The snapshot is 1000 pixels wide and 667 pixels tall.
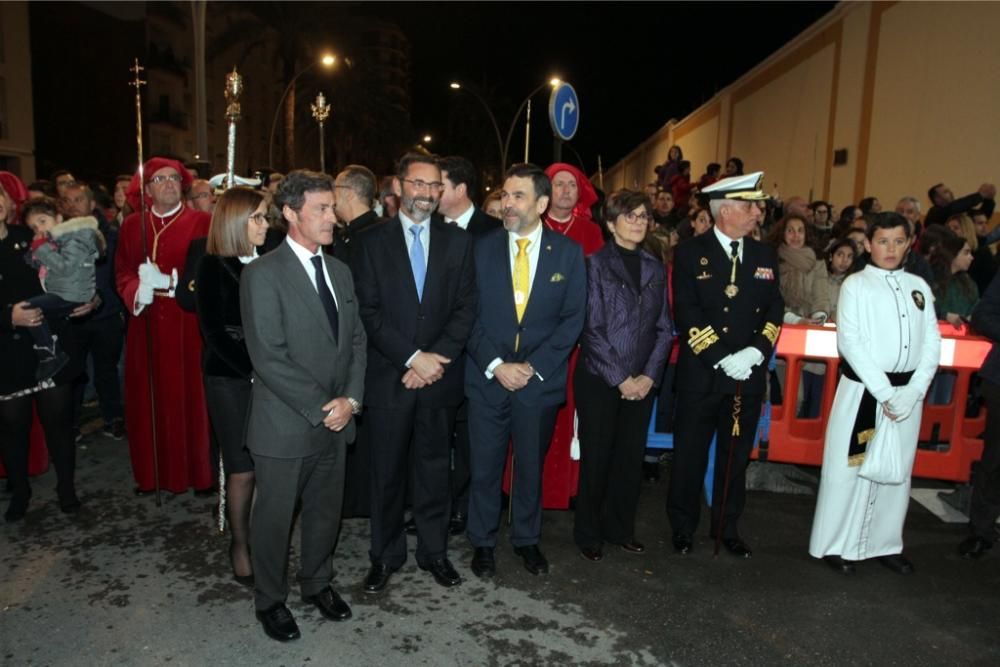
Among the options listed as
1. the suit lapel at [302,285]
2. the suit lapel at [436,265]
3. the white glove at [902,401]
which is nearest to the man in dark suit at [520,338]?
the suit lapel at [436,265]

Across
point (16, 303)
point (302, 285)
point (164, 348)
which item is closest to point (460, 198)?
point (302, 285)

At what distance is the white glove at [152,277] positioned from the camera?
16.8 ft

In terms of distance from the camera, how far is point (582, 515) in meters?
4.69

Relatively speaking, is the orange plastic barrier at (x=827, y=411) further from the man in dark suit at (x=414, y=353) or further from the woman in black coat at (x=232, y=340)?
the woman in black coat at (x=232, y=340)

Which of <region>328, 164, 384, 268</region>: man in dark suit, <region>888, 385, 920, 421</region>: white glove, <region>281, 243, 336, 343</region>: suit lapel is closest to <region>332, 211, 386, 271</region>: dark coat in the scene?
<region>328, 164, 384, 268</region>: man in dark suit

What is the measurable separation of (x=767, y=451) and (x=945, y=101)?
9.07 metres

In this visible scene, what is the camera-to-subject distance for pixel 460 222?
5.14m

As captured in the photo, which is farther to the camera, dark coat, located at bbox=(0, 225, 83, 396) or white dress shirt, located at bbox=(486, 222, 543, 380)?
dark coat, located at bbox=(0, 225, 83, 396)

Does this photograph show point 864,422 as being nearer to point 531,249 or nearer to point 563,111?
point 531,249

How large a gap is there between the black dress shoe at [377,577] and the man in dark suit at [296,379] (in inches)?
11.1

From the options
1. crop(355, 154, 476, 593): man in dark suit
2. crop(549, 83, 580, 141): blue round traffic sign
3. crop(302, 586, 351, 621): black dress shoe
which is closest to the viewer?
crop(302, 586, 351, 621): black dress shoe

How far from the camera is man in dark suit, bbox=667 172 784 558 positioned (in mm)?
4598

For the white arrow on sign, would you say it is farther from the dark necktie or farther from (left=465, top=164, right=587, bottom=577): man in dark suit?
the dark necktie

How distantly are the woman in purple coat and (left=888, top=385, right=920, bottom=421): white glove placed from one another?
4.26 feet
